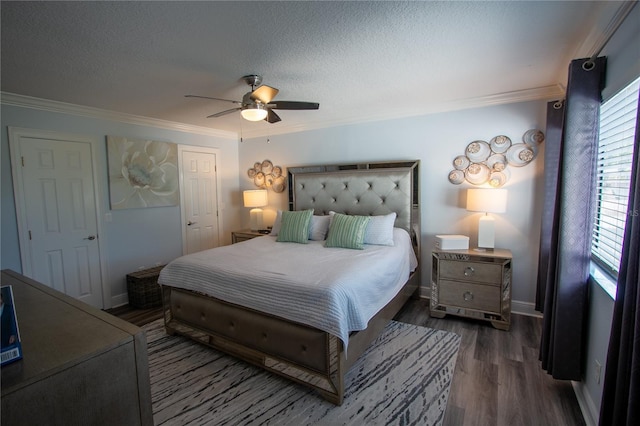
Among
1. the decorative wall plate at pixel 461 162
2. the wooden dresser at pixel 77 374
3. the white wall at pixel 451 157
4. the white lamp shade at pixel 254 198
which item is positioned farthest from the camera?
the white lamp shade at pixel 254 198

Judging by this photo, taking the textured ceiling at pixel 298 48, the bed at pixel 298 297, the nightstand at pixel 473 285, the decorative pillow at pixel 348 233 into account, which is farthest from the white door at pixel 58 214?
the nightstand at pixel 473 285

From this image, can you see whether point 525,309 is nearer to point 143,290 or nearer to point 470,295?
point 470,295

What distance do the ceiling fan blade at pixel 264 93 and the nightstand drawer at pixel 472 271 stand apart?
235cm

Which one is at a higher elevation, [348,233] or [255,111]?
[255,111]

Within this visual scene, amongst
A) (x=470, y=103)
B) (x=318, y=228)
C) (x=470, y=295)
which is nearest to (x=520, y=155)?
(x=470, y=103)

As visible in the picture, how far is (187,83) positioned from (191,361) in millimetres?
2448

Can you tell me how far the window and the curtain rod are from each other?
255 millimetres

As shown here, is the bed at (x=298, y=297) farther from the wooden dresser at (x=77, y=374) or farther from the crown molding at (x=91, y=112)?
the crown molding at (x=91, y=112)

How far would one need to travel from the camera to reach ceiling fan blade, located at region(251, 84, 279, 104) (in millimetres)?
2328

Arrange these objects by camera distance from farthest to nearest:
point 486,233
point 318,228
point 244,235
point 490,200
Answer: point 244,235, point 318,228, point 486,233, point 490,200

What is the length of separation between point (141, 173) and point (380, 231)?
3193mm

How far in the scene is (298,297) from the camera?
6.73 ft

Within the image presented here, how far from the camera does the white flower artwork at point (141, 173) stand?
3.67 meters

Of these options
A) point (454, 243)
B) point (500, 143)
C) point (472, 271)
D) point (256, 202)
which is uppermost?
point (500, 143)
